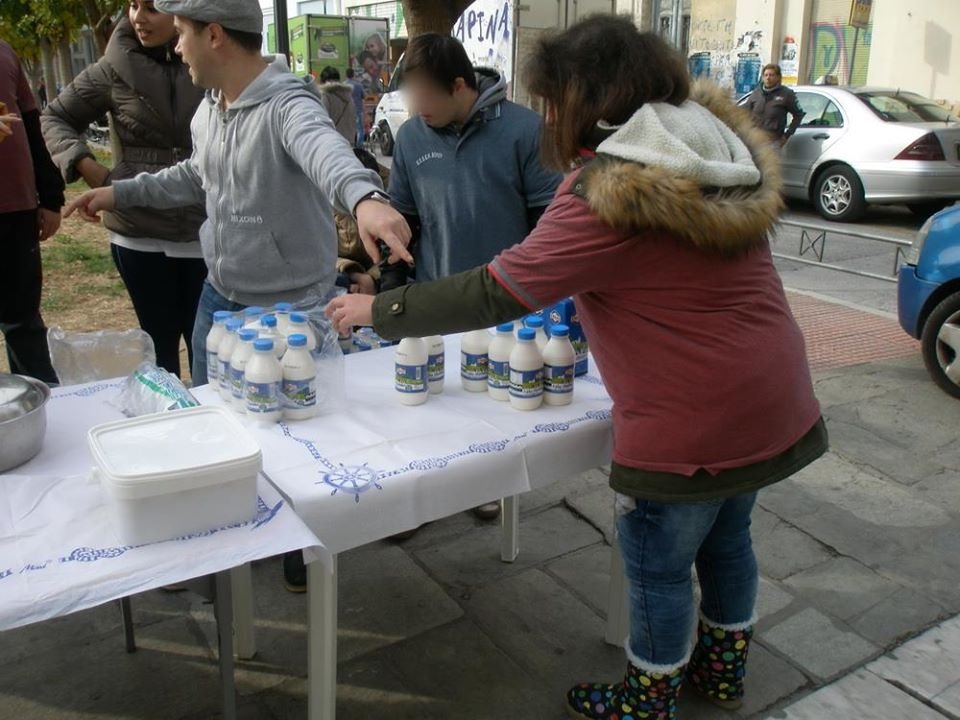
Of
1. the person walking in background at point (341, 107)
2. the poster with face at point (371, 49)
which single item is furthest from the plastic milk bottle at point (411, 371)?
the poster with face at point (371, 49)

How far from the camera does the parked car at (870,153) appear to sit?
32.6 feet

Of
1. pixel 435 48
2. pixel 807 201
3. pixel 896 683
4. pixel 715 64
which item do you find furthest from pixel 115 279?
pixel 715 64

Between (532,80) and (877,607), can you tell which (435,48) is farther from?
(877,607)

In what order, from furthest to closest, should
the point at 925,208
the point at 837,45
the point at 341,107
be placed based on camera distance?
the point at 837,45
the point at 925,208
the point at 341,107

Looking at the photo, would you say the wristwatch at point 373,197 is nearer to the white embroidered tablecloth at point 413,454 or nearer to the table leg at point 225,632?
the white embroidered tablecloth at point 413,454

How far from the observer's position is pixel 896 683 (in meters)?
2.57

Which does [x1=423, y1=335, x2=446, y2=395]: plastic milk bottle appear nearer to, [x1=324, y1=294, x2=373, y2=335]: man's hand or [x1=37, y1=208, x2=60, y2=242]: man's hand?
[x1=324, y1=294, x2=373, y2=335]: man's hand

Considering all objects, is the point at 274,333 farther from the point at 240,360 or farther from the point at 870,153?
the point at 870,153

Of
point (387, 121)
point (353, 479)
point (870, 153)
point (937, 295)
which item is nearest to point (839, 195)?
point (870, 153)

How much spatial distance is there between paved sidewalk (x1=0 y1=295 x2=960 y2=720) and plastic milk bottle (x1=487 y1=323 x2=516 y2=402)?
888 millimetres

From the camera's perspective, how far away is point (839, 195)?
10.7m

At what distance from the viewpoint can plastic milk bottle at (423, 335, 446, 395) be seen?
237 centimetres

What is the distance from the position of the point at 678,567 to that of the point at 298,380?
103 cm

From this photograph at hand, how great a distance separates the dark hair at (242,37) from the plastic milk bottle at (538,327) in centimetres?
114
